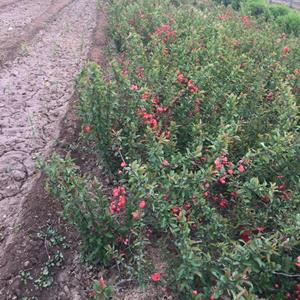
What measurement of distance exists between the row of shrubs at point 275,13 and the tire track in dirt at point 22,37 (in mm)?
5170

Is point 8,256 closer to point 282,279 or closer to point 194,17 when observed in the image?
point 282,279

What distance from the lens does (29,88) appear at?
250 inches

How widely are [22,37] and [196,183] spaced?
7.25 metres

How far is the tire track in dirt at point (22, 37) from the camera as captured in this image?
24.6ft

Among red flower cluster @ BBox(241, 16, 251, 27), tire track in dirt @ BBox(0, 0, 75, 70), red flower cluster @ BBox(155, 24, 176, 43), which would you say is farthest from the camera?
red flower cluster @ BBox(241, 16, 251, 27)

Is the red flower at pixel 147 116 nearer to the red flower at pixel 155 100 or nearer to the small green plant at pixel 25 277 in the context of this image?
the red flower at pixel 155 100

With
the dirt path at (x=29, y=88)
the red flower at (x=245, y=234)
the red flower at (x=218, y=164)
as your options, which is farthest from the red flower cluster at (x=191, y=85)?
the dirt path at (x=29, y=88)

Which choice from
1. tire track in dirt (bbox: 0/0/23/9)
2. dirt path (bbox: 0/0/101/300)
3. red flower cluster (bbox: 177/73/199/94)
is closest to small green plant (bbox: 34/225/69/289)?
dirt path (bbox: 0/0/101/300)

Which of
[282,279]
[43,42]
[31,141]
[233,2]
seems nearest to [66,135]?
[31,141]

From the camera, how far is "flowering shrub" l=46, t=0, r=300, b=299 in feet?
8.27

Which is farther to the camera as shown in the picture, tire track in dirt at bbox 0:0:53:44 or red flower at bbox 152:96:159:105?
tire track in dirt at bbox 0:0:53:44

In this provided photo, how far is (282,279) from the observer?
2.68 metres

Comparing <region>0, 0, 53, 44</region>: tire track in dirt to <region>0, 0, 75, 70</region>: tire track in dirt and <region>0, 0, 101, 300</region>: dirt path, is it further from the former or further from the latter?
<region>0, 0, 75, 70</region>: tire track in dirt

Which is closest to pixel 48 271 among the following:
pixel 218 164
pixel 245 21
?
pixel 218 164
